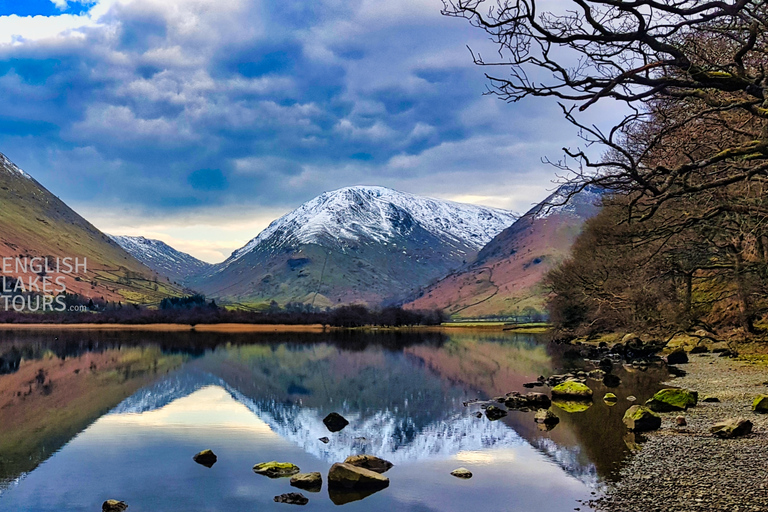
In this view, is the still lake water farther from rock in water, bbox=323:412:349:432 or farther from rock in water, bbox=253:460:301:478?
rock in water, bbox=323:412:349:432

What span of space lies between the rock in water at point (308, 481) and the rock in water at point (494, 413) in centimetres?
1274

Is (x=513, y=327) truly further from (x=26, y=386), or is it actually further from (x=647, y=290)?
(x=26, y=386)

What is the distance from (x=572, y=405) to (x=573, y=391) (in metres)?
2.36

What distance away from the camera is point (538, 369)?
5222cm

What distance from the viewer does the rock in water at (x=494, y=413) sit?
2912cm

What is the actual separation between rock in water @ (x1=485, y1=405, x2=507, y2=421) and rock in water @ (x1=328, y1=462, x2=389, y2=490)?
12.1 meters

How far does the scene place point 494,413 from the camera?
1174 inches

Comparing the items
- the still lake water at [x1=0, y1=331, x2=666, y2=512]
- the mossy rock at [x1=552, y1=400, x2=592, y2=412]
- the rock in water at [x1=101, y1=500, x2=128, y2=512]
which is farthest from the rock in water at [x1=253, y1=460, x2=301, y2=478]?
the mossy rock at [x1=552, y1=400, x2=592, y2=412]

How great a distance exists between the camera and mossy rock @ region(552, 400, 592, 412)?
2917cm

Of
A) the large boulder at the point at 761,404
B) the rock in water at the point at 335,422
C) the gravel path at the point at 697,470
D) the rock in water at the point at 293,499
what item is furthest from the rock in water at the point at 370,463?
the large boulder at the point at 761,404

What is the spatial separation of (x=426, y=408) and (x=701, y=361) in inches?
861

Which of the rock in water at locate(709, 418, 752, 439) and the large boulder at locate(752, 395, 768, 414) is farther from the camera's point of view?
the large boulder at locate(752, 395, 768, 414)

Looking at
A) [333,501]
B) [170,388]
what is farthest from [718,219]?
[170,388]

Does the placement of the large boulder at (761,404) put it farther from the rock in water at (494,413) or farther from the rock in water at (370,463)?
the rock in water at (370,463)
